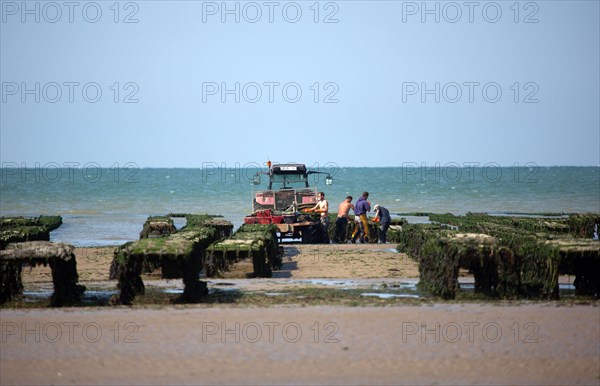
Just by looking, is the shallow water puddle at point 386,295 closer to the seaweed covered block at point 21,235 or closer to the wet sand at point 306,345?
the wet sand at point 306,345

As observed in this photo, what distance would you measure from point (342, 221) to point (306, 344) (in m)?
21.3

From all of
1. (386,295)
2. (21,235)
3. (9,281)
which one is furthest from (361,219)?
(9,281)

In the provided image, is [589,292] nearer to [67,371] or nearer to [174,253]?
[174,253]

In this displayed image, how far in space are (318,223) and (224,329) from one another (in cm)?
1972

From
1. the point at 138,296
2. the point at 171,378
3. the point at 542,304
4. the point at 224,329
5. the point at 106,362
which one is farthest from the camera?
the point at 138,296

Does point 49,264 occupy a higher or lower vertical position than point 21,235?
higher

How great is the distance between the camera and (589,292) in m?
16.4

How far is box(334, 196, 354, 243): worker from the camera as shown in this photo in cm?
3375

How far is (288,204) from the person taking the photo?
3425cm

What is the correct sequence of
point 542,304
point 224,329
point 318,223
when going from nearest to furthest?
point 224,329 < point 542,304 < point 318,223

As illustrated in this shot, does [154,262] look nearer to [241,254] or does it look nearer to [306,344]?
[241,254]

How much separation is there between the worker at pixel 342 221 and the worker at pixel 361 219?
38cm

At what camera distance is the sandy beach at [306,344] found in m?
11.1

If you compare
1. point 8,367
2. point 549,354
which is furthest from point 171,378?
point 549,354
